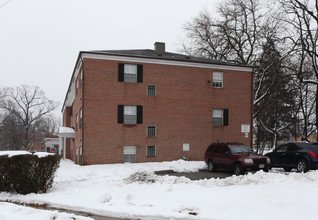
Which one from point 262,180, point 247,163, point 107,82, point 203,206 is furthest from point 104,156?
point 203,206

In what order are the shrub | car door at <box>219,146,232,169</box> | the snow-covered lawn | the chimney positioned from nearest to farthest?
the snow-covered lawn
the shrub
car door at <box>219,146,232,169</box>
the chimney

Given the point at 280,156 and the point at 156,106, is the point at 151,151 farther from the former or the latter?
the point at 280,156

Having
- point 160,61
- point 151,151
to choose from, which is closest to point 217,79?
point 160,61

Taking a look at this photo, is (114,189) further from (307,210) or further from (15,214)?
(307,210)

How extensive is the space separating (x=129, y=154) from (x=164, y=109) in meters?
4.14

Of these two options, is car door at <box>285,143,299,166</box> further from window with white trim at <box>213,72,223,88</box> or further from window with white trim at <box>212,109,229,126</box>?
window with white trim at <box>213,72,223,88</box>

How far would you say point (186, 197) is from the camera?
38.0 ft

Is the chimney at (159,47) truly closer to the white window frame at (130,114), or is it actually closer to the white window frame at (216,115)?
the white window frame at (130,114)

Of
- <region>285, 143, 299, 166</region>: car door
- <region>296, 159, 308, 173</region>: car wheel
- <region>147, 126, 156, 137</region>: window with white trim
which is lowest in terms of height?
<region>296, 159, 308, 173</region>: car wheel

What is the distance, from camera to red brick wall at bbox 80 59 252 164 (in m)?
23.6

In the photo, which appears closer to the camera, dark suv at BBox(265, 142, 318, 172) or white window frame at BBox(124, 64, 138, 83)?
dark suv at BBox(265, 142, 318, 172)

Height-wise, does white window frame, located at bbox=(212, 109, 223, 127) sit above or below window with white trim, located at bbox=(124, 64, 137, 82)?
below

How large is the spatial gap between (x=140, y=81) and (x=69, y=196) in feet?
44.2

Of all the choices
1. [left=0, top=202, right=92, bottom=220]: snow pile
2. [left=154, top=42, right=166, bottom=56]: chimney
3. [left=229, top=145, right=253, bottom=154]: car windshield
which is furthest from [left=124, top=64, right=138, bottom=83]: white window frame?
[left=0, top=202, right=92, bottom=220]: snow pile
